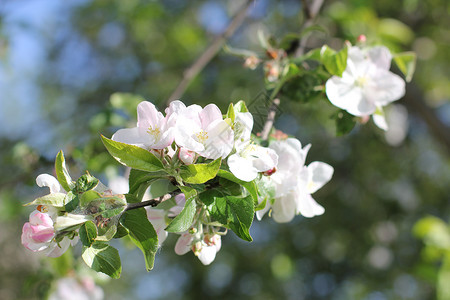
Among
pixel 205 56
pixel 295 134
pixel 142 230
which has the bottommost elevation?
pixel 295 134

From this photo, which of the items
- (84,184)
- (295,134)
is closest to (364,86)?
(84,184)

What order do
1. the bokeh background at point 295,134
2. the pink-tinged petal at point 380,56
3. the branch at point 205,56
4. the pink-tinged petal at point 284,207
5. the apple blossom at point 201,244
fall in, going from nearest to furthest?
1. the apple blossom at point 201,244
2. the pink-tinged petal at point 284,207
3. the pink-tinged petal at point 380,56
4. the branch at point 205,56
5. the bokeh background at point 295,134

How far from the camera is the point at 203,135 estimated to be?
55 cm

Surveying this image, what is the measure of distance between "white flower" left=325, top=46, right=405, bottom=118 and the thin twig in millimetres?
107

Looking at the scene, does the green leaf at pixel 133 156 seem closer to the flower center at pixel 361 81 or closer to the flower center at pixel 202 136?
the flower center at pixel 202 136

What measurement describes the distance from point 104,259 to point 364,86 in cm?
56

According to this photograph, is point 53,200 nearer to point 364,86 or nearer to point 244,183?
point 244,183

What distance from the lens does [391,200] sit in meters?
3.91

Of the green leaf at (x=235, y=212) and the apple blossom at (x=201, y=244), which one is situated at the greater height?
the green leaf at (x=235, y=212)

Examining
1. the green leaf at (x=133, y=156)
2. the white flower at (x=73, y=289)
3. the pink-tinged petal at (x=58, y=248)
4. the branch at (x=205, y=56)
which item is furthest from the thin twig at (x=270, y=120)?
the white flower at (x=73, y=289)

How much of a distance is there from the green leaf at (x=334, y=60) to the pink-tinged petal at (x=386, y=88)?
8cm

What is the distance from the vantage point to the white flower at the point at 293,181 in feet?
2.24

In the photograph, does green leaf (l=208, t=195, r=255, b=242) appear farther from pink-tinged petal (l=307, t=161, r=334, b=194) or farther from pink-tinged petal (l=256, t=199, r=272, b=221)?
pink-tinged petal (l=307, t=161, r=334, b=194)

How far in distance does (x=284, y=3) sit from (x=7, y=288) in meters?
4.13
